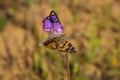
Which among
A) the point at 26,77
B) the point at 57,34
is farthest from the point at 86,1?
the point at 57,34

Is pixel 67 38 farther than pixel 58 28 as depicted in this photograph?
Yes

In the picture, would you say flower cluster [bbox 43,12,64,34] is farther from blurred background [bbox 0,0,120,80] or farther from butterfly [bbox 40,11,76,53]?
blurred background [bbox 0,0,120,80]

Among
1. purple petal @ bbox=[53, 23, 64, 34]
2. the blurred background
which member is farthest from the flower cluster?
the blurred background

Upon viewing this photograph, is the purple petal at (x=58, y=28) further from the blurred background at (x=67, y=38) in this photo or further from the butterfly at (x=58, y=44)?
the blurred background at (x=67, y=38)

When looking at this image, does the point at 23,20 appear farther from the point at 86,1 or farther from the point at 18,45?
the point at 86,1

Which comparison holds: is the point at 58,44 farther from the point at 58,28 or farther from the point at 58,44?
the point at 58,28

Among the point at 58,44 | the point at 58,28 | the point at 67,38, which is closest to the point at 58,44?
the point at 58,44

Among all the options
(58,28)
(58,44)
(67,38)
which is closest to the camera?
(58,44)
